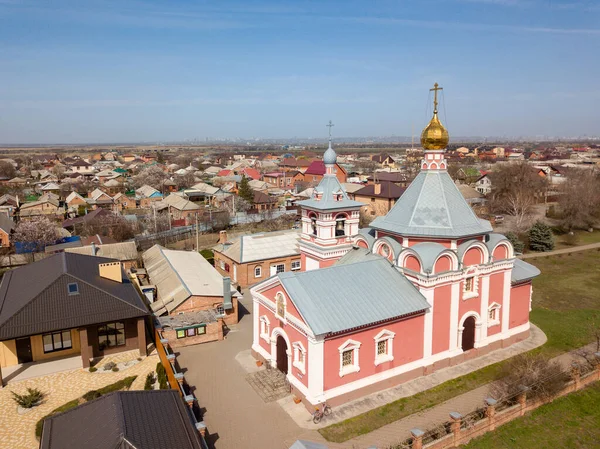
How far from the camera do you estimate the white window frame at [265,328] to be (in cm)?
1801

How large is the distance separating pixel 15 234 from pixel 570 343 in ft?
133

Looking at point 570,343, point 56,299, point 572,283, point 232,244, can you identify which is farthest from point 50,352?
point 572,283

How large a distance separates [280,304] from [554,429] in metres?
10.1

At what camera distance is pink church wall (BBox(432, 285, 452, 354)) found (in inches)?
677

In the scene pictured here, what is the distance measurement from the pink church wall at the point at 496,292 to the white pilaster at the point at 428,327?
3.59 m

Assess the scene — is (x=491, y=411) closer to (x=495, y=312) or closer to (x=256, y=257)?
(x=495, y=312)

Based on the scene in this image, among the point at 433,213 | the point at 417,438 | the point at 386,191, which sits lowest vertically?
the point at 417,438

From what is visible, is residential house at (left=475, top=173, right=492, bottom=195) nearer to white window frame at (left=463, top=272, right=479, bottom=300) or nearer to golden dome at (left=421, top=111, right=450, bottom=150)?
golden dome at (left=421, top=111, right=450, bottom=150)

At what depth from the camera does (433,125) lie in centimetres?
1884

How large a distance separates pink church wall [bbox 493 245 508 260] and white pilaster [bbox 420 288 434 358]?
4.03 m

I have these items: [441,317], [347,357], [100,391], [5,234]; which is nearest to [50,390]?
[100,391]

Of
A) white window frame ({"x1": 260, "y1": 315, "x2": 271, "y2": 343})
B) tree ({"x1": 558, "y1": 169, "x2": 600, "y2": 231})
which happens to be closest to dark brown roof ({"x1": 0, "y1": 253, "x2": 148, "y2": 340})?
white window frame ({"x1": 260, "y1": 315, "x2": 271, "y2": 343})

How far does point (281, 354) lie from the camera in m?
17.7

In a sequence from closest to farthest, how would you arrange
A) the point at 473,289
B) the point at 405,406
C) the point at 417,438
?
the point at 417,438, the point at 405,406, the point at 473,289
